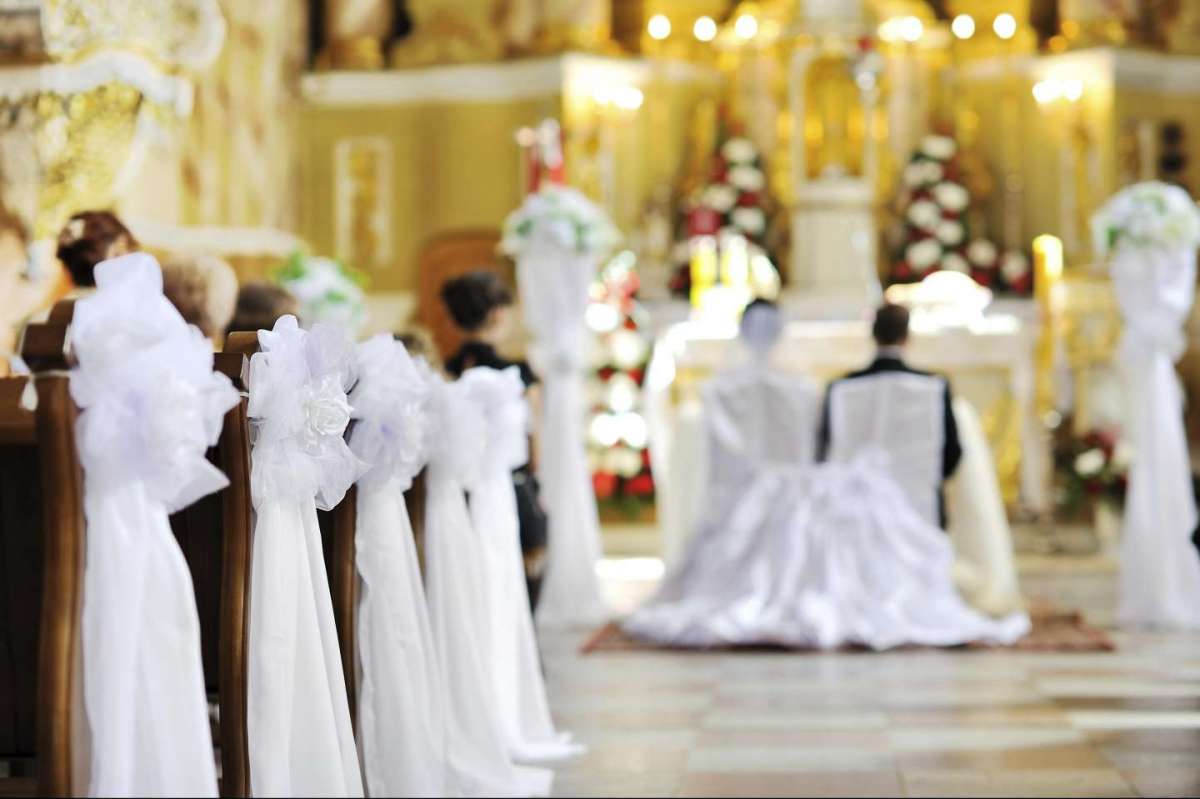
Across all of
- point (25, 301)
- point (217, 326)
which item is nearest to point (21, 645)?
point (217, 326)

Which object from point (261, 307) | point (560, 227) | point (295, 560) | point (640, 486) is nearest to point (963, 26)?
point (640, 486)

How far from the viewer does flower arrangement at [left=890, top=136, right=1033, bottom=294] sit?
13758 mm

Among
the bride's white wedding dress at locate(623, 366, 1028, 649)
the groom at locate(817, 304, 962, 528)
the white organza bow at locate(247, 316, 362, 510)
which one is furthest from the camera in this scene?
the groom at locate(817, 304, 962, 528)

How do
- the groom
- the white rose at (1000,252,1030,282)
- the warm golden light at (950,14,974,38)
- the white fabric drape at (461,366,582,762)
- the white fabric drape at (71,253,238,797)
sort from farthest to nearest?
the warm golden light at (950,14,974,38), the white rose at (1000,252,1030,282), the groom, the white fabric drape at (461,366,582,762), the white fabric drape at (71,253,238,797)

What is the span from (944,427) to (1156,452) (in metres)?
1.08

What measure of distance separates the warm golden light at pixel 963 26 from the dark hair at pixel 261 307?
10065 millimetres

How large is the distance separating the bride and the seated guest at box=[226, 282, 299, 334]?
260cm

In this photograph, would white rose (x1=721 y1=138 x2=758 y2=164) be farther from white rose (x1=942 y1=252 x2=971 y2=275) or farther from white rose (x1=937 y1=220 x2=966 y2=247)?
white rose (x1=942 y1=252 x2=971 y2=275)

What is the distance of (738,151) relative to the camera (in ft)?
45.9

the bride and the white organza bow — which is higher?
the white organza bow

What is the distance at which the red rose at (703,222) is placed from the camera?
13469 mm

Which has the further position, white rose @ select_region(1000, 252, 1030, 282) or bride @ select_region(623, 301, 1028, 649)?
white rose @ select_region(1000, 252, 1030, 282)

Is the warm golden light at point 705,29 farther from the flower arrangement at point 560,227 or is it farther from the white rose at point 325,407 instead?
the white rose at point 325,407

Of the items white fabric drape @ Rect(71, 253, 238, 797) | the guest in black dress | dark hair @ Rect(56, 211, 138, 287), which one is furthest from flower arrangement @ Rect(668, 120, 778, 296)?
white fabric drape @ Rect(71, 253, 238, 797)
